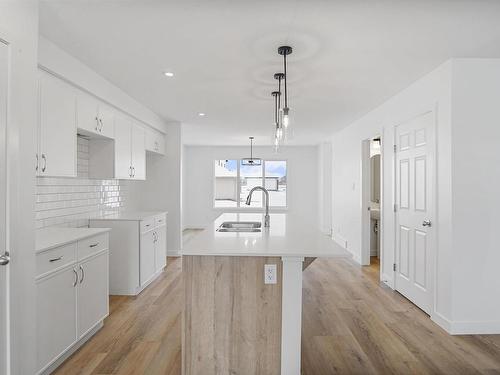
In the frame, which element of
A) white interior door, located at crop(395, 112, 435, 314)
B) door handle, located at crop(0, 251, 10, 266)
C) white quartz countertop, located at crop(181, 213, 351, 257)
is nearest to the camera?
door handle, located at crop(0, 251, 10, 266)

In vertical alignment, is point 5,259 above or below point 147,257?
above

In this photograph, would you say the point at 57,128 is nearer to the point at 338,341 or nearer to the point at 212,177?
the point at 338,341

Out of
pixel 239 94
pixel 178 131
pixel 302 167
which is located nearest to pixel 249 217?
pixel 239 94

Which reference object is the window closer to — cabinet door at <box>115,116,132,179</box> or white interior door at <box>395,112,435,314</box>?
cabinet door at <box>115,116,132,179</box>

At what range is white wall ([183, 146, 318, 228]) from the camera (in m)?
9.43

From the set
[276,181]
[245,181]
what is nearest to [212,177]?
[245,181]

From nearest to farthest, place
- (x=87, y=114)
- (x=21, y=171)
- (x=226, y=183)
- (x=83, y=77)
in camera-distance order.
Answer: (x=21, y=171)
(x=83, y=77)
(x=87, y=114)
(x=226, y=183)

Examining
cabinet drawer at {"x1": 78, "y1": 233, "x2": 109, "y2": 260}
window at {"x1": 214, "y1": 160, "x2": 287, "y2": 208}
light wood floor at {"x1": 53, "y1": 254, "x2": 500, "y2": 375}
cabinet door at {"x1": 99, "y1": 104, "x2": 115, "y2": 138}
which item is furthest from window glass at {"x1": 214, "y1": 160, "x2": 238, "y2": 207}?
cabinet drawer at {"x1": 78, "y1": 233, "x2": 109, "y2": 260}

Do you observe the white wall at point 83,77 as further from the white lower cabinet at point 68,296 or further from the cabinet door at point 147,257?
the cabinet door at point 147,257

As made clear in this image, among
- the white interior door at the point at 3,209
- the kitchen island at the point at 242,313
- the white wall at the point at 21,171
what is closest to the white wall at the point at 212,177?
the kitchen island at the point at 242,313

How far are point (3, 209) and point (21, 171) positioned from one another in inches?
9.3

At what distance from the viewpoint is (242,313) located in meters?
2.18

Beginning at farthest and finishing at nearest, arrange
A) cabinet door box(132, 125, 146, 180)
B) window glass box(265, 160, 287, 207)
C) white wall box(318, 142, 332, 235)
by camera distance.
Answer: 1. window glass box(265, 160, 287, 207)
2. white wall box(318, 142, 332, 235)
3. cabinet door box(132, 125, 146, 180)

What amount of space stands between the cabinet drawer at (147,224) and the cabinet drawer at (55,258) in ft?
4.88
